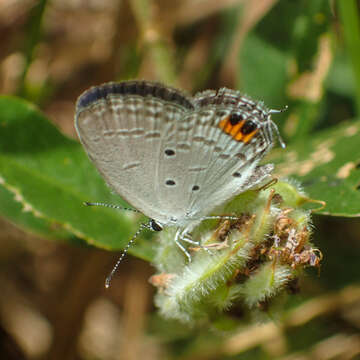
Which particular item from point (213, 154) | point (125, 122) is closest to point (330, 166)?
point (213, 154)

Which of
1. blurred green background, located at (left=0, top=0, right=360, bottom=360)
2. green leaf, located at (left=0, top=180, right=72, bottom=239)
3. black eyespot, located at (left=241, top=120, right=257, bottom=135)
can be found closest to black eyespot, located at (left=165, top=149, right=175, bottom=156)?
black eyespot, located at (left=241, top=120, right=257, bottom=135)

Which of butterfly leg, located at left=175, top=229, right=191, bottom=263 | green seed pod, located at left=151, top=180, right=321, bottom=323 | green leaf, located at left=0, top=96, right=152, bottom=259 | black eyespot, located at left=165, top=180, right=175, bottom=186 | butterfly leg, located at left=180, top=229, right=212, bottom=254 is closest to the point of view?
green seed pod, located at left=151, top=180, right=321, bottom=323

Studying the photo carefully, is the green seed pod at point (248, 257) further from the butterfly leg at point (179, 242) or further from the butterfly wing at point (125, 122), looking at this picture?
the butterfly wing at point (125, 122)

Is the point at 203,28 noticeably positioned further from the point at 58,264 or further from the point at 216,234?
the point at 216,234

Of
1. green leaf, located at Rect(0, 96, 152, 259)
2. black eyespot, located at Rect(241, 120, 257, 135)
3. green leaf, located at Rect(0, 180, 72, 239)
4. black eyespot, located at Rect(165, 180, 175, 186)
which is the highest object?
black eyespot, located at Rect(241, 120, 257, 135)

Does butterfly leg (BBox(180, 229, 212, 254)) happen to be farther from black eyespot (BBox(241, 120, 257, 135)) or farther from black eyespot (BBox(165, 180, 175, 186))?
black eyespot (BBox(241, 120, 257, 135))

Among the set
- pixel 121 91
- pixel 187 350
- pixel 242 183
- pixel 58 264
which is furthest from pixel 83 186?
pixel 58 264

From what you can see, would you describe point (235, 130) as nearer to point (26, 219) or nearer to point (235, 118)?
point (235, 118)
